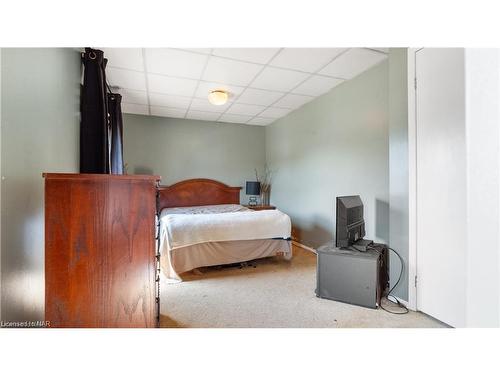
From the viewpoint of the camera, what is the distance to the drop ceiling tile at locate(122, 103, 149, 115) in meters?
3.70

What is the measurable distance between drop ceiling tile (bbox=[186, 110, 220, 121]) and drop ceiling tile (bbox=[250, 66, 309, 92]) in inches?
57.6

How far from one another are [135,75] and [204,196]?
95.1 inches

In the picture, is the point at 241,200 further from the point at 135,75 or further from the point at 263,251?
the point at 135,75

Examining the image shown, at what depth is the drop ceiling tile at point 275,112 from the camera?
155 inches

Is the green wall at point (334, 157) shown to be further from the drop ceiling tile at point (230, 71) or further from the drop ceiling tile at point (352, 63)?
the drop ceiling tile at point (230, 71)

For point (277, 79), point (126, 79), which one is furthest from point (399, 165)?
point (126, 79)

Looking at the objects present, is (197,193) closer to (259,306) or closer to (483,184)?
(259,306)

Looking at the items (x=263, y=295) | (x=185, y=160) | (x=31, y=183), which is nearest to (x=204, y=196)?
(x=185, y=160)

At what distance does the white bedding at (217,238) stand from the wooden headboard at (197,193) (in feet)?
5.32

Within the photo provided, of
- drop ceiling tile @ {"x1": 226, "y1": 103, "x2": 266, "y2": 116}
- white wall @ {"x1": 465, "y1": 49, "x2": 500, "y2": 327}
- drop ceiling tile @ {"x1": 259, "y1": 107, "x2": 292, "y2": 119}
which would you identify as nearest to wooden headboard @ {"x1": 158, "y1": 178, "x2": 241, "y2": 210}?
drop ceiling tile @ {"x1": 226, "y1": 103, "x2": 266, "y2": 116}

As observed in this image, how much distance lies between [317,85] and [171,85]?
192 cm

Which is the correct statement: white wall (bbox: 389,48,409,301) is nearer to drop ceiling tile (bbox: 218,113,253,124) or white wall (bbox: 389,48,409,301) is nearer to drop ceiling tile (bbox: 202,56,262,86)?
drop ceiling tile (bbox: 202,56,262,86)

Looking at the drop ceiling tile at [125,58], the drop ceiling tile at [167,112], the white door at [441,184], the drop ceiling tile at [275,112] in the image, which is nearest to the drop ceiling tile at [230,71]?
the drop ceiling tile at [125,58]

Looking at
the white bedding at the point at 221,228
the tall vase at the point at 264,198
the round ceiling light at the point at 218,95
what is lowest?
the white bedding at the point at 221,228
